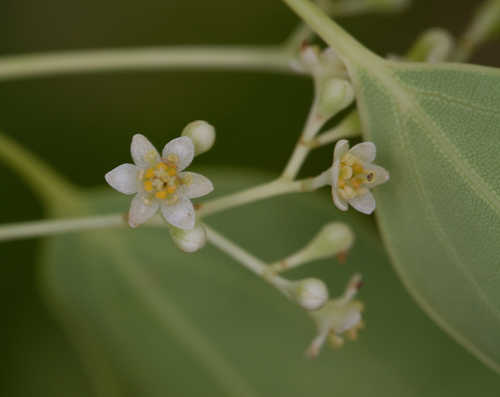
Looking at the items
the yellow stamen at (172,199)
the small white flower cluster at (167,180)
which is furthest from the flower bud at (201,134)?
the yellow stamen at (172,199)

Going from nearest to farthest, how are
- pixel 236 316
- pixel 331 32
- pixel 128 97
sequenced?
pixel 331 32
pixel 236 316
pixel 128 97

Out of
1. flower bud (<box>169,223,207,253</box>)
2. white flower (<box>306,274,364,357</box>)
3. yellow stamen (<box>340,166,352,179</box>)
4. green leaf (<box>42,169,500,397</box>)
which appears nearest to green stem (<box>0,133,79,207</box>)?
green leaf (<box>42,169,500,397</box>)

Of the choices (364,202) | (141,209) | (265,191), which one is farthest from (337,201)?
(141,209)

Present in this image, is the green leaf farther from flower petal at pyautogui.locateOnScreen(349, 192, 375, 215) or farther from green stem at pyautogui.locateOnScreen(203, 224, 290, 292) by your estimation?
flower petal at pyautogui.locateOnScreen(349, 192, 375, 215)

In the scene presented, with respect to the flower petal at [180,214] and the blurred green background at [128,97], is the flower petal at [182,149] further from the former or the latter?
the blurred green background at [128,97]

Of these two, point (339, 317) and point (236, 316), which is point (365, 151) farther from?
point (236, 316)

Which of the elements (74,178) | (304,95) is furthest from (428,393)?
(74,178)
